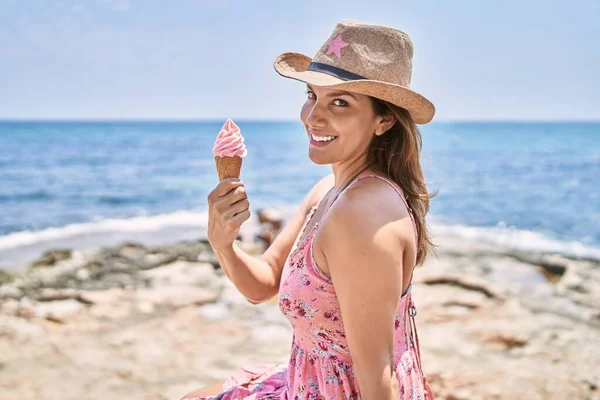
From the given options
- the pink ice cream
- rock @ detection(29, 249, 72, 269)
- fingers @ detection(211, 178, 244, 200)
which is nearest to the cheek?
the pink ice cream

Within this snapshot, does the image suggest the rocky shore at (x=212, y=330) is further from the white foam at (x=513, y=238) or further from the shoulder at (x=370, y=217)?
the white foam at (x=513, y=238)

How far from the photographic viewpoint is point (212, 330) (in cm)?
538

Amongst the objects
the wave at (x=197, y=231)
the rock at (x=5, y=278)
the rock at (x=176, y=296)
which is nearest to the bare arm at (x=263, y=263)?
the rock at (x=176, y=296)

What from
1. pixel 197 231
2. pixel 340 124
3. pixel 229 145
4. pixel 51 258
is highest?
pixel 340 124

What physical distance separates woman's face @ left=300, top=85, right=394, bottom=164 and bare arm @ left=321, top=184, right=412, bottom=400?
330 mm

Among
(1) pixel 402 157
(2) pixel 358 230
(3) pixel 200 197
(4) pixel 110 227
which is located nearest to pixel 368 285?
(2) pixel 358 230

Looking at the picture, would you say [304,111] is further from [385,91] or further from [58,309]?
[58,309]

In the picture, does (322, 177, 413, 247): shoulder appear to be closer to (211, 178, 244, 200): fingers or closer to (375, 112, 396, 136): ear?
(375, 112, 396, 136): ear

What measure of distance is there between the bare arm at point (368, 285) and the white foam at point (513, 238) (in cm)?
909

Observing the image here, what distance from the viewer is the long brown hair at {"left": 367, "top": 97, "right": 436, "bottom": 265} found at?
2.21m

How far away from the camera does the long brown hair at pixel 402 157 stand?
2.21 metres

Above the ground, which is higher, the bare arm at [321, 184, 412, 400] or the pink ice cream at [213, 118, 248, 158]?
the pink ice cream at [213, 118, 248, 158]

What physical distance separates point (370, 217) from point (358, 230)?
0.21 ft

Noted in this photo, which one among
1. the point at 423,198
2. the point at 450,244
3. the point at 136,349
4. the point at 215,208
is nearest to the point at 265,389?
the point at 215,208
